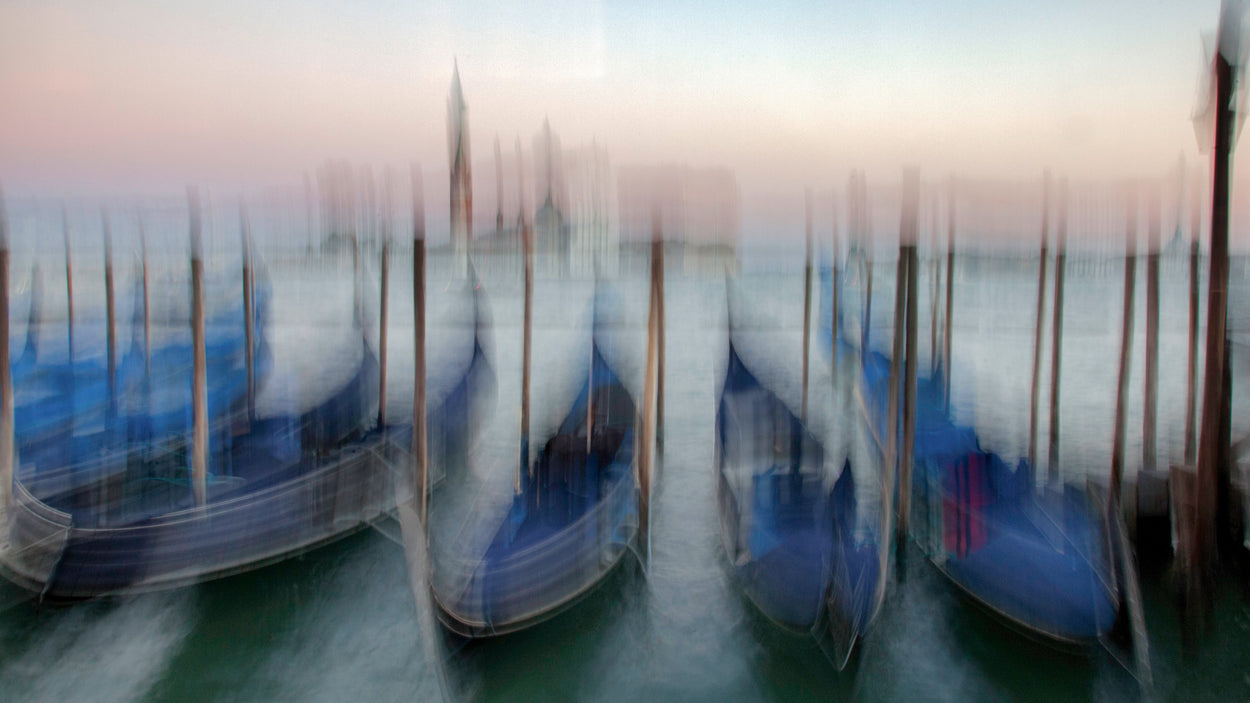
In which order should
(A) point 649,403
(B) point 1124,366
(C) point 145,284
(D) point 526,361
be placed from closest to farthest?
1. (A) point 649,403
2. (B) point 1124,366
3. (D) point 526,361
4. (C) point 145,284

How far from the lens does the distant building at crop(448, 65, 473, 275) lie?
254cm

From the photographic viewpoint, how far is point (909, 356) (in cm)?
259

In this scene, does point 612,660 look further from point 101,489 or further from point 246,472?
point 101,489

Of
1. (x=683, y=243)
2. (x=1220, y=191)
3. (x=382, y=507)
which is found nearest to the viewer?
(x=1220, y=191)

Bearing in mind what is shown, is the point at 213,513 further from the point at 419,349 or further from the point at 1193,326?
the point at 1193,326

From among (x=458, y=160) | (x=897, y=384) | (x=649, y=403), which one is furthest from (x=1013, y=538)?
(x=458, y=160)

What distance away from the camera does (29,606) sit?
7.73 ft

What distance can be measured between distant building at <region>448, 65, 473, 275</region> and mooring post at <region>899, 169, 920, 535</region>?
159 centimetres

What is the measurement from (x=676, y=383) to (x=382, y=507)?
4.56 meters

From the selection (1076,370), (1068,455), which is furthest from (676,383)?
(1076,370)

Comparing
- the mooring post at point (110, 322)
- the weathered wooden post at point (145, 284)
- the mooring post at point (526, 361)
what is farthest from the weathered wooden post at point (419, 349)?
the mooring post at point (110, 322)

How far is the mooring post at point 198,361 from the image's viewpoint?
8.52ft

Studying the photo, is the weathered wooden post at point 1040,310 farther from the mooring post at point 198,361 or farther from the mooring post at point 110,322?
the mooring post at point 110,322

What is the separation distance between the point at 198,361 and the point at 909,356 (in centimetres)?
276
